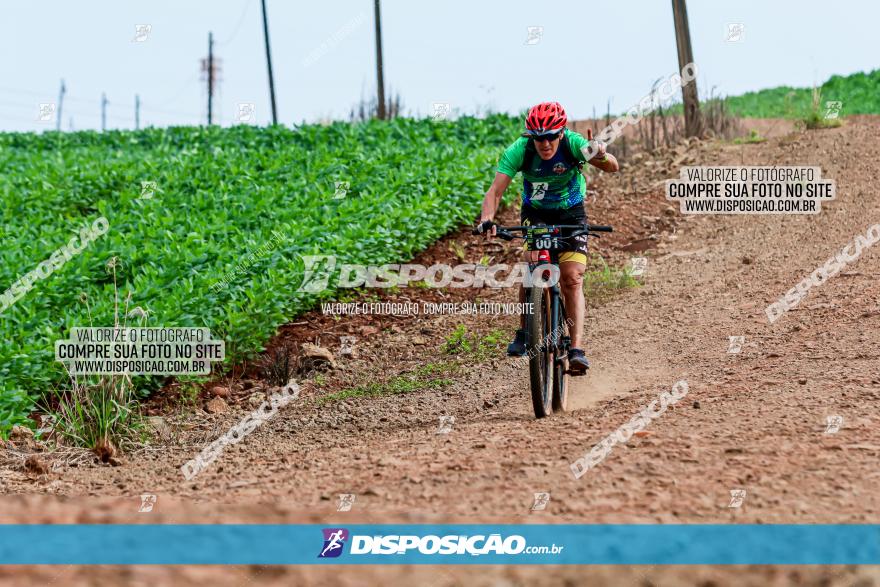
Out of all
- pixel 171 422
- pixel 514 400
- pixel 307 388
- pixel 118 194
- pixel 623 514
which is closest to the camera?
pixel 623 514

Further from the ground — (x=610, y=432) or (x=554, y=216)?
(x=554, y=216)

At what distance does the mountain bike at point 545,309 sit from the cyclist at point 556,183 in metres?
0.08

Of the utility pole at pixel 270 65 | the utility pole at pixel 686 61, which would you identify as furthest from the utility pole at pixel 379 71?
the utility pole at pixel 686 61

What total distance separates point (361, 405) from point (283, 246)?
13.4 feet

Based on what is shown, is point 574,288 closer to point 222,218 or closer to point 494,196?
point 494,196

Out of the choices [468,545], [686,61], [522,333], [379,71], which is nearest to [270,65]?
[379,71]

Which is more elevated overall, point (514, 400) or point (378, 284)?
point (378, 284)

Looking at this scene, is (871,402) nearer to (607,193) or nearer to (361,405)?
(361,405)

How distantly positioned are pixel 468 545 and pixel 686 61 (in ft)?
47.9

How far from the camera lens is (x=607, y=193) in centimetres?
1491

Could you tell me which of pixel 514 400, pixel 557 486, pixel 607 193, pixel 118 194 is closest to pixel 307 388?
pixel 514 400

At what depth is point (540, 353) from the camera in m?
6.54

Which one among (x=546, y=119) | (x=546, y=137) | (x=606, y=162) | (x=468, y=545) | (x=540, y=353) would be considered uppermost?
(x=546, y=119)

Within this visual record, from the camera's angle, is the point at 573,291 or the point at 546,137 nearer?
the point at 546,137
